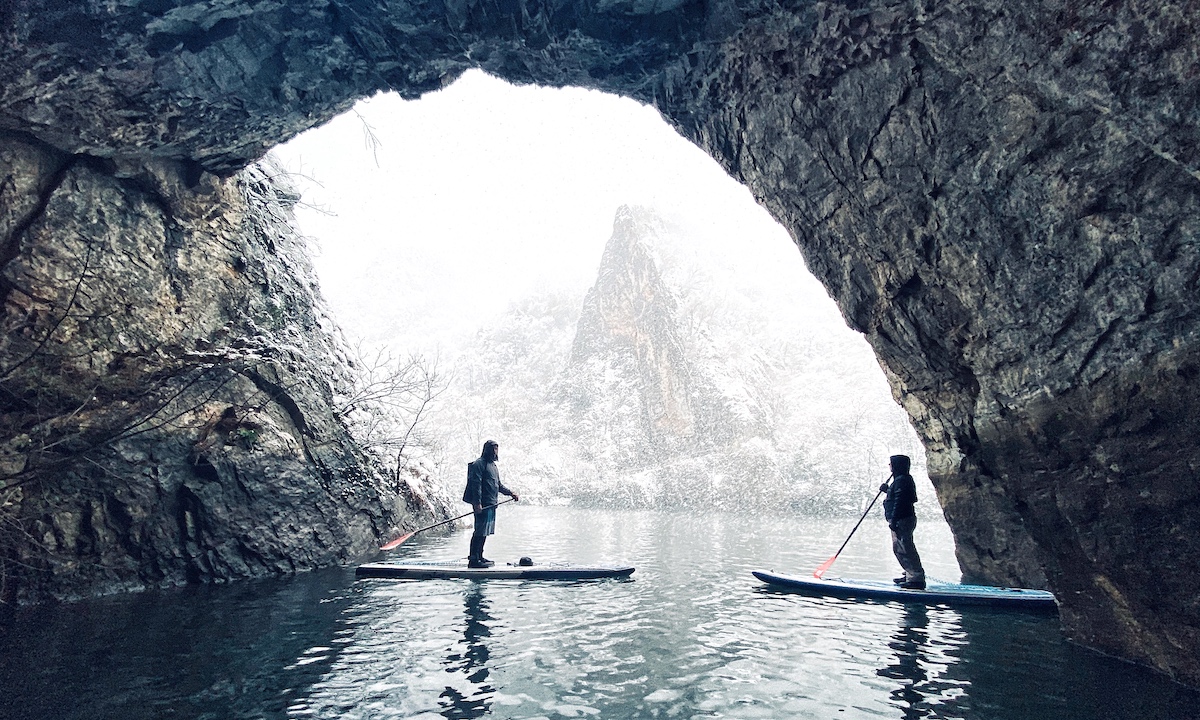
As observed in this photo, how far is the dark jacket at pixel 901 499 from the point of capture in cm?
1317

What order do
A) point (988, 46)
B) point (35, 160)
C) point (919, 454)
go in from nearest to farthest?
point (988, 46) → point (35, 160) → point (919, 454)

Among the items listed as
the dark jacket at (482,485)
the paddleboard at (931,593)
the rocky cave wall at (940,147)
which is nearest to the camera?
the rocky cave wall at (940,147)

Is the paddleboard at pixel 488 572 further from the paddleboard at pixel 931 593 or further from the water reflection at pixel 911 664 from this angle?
the water reflection at pixel 911 664

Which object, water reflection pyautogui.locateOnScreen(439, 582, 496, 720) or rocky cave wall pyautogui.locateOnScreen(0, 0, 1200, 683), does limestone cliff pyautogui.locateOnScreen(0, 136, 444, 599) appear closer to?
rocky cave wall pyautogui.locateOnScreen(0, 0, 1200, 683)

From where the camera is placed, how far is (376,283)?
528 feet

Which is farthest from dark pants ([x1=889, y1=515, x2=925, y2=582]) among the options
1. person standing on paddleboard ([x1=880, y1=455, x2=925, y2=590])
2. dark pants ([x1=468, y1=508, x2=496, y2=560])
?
dark pants ([x1=468, y1=508, x2=496, y2=560])

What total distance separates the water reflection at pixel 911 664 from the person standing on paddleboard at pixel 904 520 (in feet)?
4.52

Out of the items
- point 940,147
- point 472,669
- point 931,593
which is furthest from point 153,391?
point 931,593

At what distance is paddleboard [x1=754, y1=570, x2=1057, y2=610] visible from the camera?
37.8ft

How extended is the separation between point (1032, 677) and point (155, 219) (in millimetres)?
16917

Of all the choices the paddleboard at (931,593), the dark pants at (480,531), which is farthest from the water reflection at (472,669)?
the paddleboard at (931,593)

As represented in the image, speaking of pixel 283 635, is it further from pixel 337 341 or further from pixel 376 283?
pixel 376 283

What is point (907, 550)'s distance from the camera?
42.6ft

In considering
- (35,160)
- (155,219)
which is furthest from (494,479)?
(35,160)
